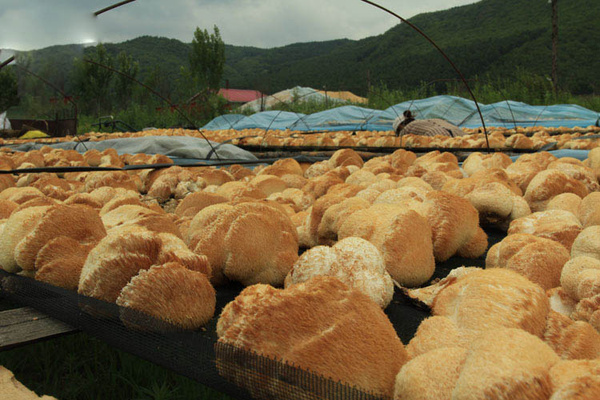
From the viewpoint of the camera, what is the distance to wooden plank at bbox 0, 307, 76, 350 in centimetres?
103

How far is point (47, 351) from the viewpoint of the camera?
5.32 feet

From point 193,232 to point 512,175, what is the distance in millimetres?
1553

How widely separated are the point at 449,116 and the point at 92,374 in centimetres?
1223

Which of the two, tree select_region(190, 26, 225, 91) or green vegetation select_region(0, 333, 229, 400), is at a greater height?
tree select_region(190, 26, 225, 91)

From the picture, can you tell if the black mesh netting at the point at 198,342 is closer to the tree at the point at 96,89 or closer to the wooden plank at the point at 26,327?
the wooden plank at the point at 26,327

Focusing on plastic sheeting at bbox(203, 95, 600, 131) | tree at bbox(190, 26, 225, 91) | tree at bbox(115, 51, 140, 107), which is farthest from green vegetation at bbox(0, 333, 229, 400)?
tree at bbox(115, 51, 140, 107)

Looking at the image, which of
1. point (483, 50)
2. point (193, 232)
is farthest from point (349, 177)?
point (483, 50)

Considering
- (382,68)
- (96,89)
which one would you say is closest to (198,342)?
(96,89)

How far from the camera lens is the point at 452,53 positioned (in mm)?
36625

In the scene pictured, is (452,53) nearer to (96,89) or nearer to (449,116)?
(96,89)

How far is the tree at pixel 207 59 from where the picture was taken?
73.0 ft

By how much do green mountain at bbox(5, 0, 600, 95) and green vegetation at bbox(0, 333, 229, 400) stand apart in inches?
862

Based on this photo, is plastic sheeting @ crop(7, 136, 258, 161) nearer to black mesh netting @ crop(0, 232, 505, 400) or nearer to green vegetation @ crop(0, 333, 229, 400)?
green vegetation @ crop(0, 333, 229, 400)

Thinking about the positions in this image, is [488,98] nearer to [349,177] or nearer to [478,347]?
[349,177]
